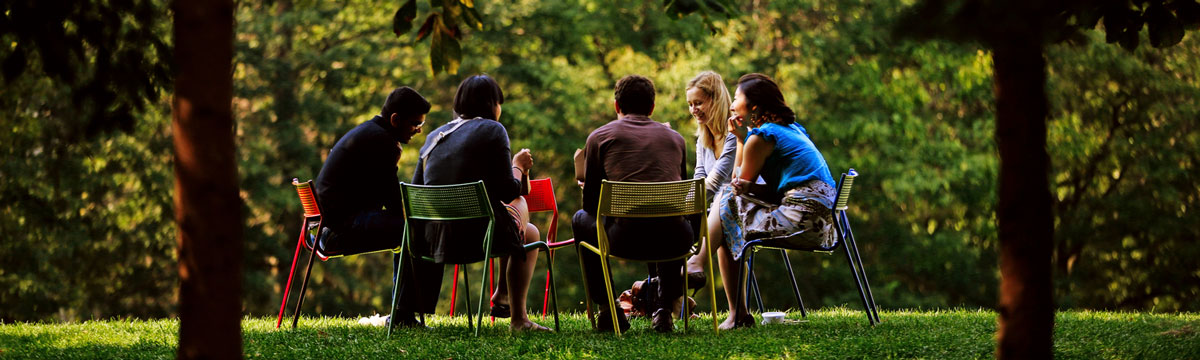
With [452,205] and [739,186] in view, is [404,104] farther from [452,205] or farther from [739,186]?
[739,186]

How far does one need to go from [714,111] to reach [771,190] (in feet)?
3.03

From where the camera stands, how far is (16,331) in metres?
7.87

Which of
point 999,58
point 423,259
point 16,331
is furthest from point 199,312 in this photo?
point 16,331

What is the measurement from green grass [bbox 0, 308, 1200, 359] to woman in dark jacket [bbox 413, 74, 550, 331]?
39 cm

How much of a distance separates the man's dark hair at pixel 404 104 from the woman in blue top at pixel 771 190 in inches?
74.6

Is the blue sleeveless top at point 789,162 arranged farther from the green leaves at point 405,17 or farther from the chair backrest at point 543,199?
the green leaves at point 405,17

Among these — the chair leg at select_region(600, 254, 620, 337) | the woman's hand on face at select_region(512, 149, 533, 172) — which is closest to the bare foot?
the chair leg at select_region(600, 254, 620, 337)

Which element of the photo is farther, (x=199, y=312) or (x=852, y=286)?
(x=852, y=286)

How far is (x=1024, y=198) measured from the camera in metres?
2.83

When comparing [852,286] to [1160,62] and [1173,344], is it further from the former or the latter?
[1173,344]

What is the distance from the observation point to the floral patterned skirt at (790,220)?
6707 mm

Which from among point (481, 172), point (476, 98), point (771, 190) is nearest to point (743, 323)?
point (771, 190)

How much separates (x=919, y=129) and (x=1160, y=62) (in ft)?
14.0

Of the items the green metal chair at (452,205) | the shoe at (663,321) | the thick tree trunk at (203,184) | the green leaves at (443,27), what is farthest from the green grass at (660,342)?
the thick tree trunk at (203,184)
